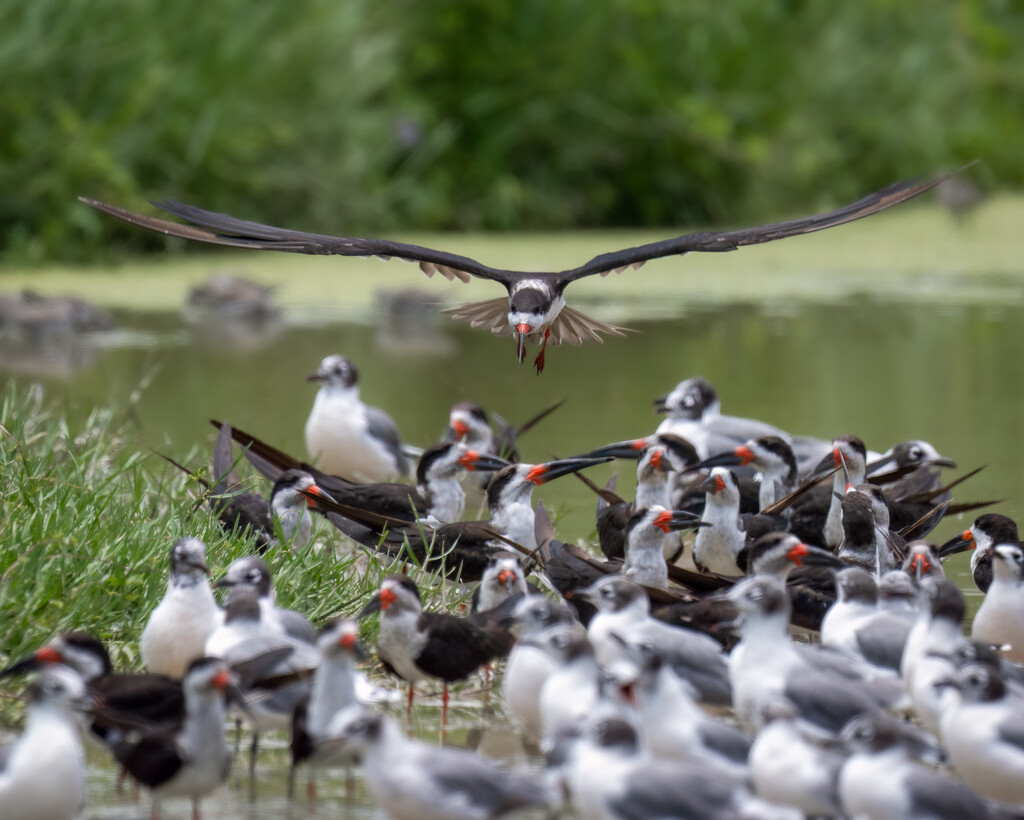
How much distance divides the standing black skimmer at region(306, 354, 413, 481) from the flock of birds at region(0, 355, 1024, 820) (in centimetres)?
148

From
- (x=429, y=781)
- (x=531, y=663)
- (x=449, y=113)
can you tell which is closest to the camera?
(x=429, y=781)

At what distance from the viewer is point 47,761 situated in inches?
113

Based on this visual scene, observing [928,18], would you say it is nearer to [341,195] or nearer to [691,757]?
[341,195]

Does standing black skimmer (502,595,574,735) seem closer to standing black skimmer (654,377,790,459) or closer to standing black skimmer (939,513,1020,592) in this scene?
standing black skimmer (939,513,1020,592)

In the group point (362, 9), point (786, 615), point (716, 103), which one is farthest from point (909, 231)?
point (786, 615)

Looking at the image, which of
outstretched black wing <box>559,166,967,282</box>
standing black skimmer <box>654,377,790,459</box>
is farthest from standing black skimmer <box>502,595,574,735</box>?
standing black skimmer <box>654,377,790,459</box>

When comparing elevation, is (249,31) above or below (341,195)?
above

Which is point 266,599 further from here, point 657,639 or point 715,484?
point 715,484

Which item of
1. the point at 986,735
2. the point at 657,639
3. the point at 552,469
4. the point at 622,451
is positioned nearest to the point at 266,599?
the point at 657,639

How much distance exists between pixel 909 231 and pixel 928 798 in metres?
15.9

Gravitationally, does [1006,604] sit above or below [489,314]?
below

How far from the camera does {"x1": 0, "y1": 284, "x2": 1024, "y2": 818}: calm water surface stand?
743 centimetres

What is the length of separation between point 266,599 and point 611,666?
984 mm

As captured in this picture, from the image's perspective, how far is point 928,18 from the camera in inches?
809
